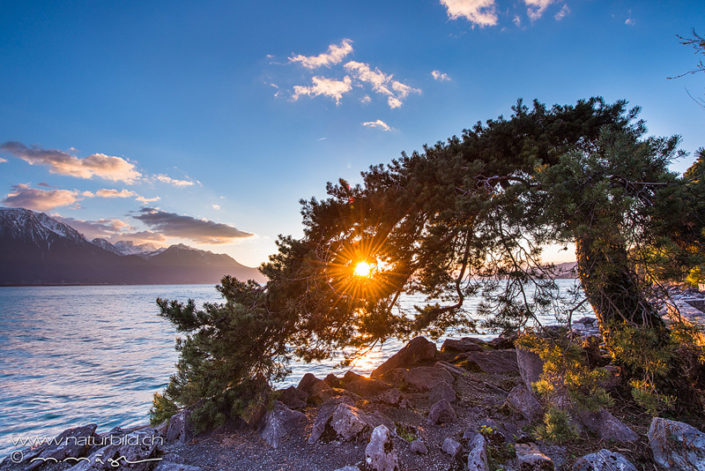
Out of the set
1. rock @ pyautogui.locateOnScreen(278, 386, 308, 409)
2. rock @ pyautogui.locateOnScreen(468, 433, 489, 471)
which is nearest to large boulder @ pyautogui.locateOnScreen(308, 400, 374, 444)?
rock @ pyautogui.locateOnScreen(278, 386, 308, 409)

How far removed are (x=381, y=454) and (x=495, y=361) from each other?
7544 millimetres

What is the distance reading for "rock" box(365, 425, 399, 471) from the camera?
407cm

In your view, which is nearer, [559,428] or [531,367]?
[559,428]

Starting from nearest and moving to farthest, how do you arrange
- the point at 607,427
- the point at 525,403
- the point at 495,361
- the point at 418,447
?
the point at 418,447 → the point at 607,427 → the point at 525,403 → the point at 495,361

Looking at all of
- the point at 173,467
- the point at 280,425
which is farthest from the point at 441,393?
the point at 173,467

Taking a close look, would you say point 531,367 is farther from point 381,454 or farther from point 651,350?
point 381,454

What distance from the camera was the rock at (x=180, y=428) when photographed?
18.0 ft

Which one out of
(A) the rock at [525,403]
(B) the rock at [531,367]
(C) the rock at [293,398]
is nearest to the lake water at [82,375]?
(C) the rock at [293,398]

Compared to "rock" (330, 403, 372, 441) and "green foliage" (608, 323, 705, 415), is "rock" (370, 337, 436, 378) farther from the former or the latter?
"green foliage" (608, 323, 705, 415)

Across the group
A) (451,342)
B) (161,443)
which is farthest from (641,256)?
(451,342)

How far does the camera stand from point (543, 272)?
566 centimetres

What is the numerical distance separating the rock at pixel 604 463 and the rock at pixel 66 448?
24.8ft

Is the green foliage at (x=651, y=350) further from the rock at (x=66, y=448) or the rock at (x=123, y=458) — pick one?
the rock at (x=66, y=448)

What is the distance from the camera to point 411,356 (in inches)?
409
